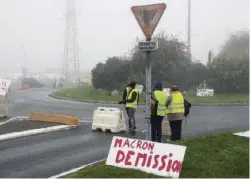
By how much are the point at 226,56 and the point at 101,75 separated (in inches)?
365

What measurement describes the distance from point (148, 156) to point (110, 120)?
5850mm

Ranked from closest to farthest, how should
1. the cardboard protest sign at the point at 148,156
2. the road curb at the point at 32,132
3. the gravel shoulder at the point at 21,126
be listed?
the cardboard protest sign at the point at 148,156, the road curb at the point at 32,132, the gravel shoulder at the point at 21,126

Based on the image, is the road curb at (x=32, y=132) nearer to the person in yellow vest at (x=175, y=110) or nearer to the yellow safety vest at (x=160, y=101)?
the yellow safety vest at (x=160, y=101)

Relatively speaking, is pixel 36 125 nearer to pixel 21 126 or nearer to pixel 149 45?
pixel 21 126

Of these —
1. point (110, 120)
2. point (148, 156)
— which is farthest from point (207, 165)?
point (110, 120)

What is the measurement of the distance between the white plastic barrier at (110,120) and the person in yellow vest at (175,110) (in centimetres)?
242

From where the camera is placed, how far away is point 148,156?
6.16 metres

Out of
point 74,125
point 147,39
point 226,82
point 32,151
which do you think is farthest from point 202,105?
point 147,39

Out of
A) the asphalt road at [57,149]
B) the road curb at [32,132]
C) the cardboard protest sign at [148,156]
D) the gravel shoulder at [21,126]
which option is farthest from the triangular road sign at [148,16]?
the gravel shoulder at [21,126]

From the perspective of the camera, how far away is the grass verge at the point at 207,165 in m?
6.02

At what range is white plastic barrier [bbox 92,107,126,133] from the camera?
38.8 feet

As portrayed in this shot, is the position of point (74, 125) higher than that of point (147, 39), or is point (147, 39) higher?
point (147, 39)

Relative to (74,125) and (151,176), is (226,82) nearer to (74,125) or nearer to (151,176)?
(74,125)

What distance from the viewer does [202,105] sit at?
2278 cm
